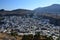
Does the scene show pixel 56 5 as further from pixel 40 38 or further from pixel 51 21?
pixel 40 38

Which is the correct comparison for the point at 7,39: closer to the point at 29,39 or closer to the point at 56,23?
the point at 29,39

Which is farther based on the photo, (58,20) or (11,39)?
(58,20)

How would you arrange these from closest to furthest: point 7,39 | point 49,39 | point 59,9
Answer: point 7,39
point 49,39
point 59,9

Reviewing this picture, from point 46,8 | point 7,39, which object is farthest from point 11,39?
point 46,8

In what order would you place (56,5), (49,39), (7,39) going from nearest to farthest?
(7,39) < (49,39) < (56,5)

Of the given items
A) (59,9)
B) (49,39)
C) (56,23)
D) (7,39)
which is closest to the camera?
(7,39)

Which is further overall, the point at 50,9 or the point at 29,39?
the point at 50,9

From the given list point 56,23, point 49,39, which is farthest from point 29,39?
point 56,23

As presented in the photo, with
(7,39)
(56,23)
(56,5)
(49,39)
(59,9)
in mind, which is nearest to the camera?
(7,39)
